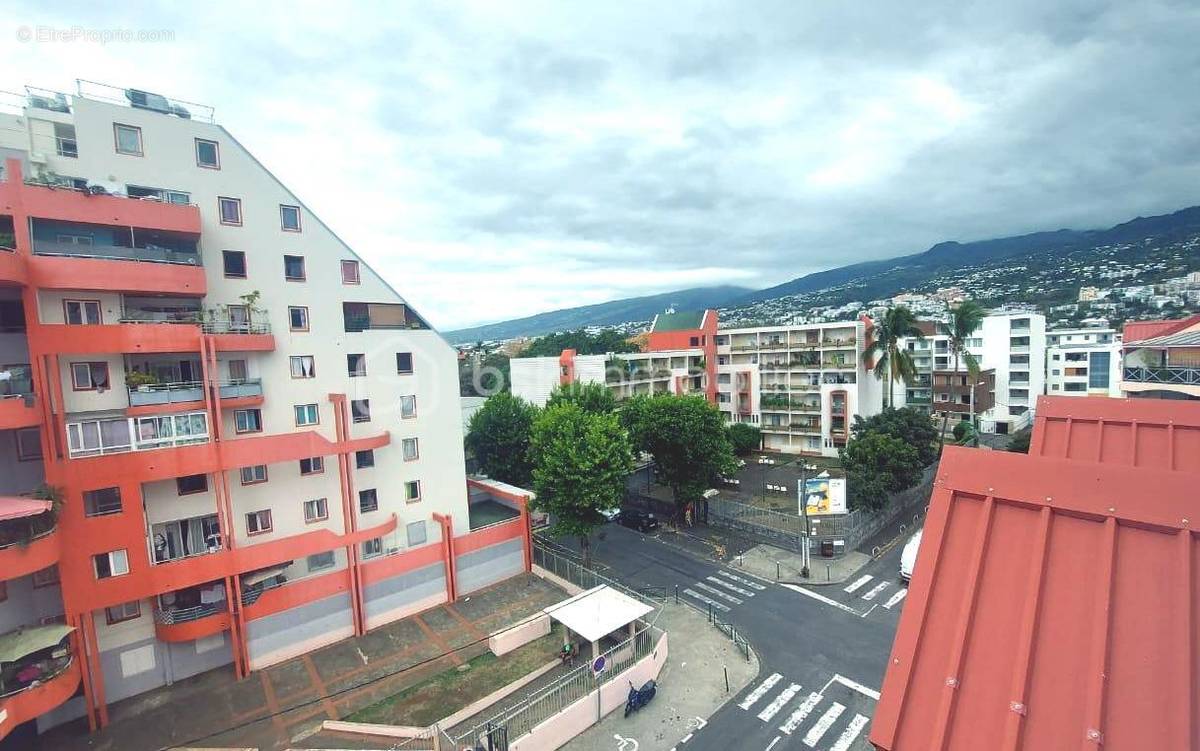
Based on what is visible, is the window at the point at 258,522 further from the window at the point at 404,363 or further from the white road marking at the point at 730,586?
the white road marking at the point at 730,586

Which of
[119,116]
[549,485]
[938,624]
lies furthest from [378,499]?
[938,624]

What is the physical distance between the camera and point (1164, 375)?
3066cm

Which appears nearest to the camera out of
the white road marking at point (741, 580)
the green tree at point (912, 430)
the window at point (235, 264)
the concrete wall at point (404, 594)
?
the window at point (235, 264)

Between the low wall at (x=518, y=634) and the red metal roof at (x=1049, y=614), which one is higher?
the red metal roof at (x=1049, y=614)

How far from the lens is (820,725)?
1867 centimetres

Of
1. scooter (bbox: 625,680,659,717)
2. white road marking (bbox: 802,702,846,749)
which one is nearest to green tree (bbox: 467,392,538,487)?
scooter (bbox: 625,680,659,717)

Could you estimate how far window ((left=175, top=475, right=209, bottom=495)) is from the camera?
2120 centimetres

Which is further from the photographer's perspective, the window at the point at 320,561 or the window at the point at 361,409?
the window at the point at 361,409

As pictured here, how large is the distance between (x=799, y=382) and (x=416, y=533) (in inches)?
1739

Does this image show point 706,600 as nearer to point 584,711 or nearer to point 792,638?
point 792,638

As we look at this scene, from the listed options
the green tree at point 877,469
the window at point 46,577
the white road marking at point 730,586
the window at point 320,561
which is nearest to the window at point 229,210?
the window at point 46,577

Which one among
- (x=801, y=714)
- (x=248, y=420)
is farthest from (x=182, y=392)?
(x=801, y=714)

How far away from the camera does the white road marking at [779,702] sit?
19344 millimetres

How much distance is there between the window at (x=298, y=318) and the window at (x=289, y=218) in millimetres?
3465
